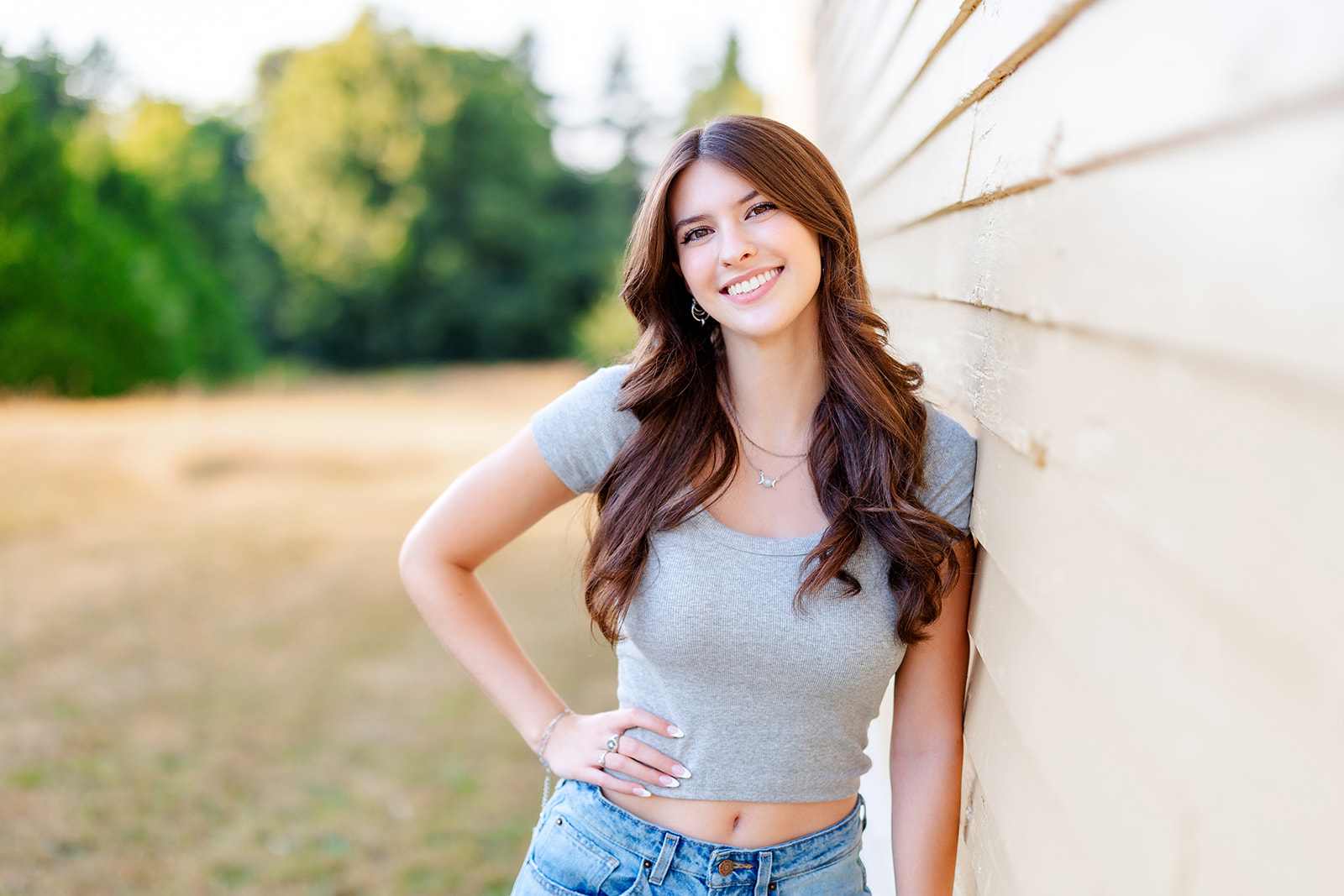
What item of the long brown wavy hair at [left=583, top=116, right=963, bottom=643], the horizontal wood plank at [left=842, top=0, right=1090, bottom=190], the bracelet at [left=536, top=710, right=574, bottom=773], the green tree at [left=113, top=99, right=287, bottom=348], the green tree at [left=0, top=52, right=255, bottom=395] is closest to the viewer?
the horizontal wood plank at [left=842, top=0, right=1090, bottom=190]

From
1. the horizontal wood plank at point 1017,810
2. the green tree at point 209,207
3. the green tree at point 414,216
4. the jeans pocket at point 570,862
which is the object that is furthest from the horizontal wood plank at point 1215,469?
the green tree at point 209,207

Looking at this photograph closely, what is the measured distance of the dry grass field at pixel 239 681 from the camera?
4508 millimetres

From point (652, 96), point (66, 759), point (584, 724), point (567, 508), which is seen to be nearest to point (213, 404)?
point (567, 508)

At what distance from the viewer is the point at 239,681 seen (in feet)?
20.7

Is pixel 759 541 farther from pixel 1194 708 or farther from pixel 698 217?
pixel 1194 708

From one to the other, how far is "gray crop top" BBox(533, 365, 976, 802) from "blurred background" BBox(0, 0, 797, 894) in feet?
1.77

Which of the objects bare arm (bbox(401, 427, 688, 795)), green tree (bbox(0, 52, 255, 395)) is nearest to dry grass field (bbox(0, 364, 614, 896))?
bare arm (bbox(401, 427, 688, 795))

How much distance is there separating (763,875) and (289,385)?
80.0 ft

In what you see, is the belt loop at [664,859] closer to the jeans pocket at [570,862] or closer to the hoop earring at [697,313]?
the jeans pocket at [570,862]

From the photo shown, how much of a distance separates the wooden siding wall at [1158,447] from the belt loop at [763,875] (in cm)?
33

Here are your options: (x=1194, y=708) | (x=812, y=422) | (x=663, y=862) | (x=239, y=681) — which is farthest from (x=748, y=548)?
(x=239, y=681)

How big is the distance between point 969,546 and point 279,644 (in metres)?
6.27

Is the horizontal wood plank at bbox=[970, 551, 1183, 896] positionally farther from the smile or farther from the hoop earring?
the hoop earring

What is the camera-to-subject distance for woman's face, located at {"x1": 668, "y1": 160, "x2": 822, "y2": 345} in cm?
180
